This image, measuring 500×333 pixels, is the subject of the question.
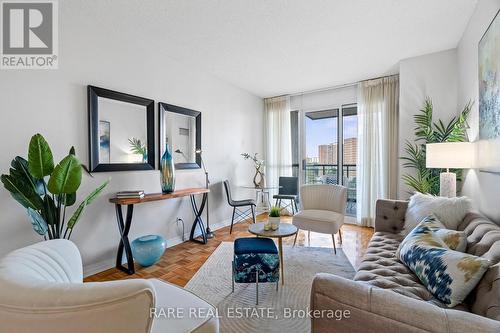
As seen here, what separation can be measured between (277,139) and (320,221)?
267 cm

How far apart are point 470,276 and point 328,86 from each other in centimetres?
402

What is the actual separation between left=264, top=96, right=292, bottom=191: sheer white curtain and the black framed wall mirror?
200 cm

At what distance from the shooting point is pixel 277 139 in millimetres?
5156

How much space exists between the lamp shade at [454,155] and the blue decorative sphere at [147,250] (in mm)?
3075

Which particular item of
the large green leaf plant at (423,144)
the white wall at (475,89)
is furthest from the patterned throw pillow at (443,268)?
the large green leaf plant at (423,144)

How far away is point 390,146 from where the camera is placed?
12.7ft

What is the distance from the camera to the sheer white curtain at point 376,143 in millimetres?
3865

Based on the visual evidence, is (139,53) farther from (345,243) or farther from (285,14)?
(345,243)

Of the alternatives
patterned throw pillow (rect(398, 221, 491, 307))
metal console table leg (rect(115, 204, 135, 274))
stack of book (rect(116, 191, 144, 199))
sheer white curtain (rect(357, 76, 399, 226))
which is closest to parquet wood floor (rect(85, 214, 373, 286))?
metal console table leg (rect(115, 204, 135, 274))

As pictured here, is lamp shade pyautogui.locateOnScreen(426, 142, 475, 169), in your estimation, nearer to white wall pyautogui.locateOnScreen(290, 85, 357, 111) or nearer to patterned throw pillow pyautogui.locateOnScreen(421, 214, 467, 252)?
patterned throw pillow pyautogui.locateOnScreen(421, 214, 467, 252)

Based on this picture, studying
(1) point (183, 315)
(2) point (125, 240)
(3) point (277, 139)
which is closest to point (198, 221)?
(2) point (125, 240)

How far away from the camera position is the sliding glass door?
14.7 feet

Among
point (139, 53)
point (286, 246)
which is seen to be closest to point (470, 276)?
point (286, 246)

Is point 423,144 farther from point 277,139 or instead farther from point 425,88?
point 277,139
